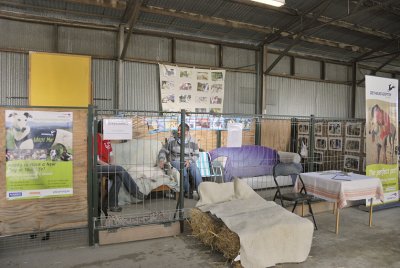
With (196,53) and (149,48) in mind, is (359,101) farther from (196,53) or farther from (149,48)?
(149,48)

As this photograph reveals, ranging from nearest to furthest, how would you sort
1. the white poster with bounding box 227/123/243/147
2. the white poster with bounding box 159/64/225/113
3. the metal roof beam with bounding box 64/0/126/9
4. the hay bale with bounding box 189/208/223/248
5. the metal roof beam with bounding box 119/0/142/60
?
1. the hay bale with bounding box 189/208/223/248
2. the white poster with bounding box 227/123/243/147
3. the metal roof beam with bounding box 119/0/142/60
4. the metal roof beam with bounding box 64/0/126/9
5. the white poster with bounding box 159/64/225/113

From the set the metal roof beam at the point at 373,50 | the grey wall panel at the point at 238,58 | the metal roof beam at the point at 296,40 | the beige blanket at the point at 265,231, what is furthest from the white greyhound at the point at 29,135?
the metal roof beam at the point at 373,50

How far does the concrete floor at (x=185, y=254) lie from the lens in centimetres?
327

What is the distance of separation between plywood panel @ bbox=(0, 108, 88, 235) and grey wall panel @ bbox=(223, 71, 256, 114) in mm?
5901

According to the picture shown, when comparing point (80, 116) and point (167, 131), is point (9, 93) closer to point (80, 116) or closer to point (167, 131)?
point (167, 131)

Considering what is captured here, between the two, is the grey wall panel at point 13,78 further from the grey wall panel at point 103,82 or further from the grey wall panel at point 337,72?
the grey wall panel at point 337,72

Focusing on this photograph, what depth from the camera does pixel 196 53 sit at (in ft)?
A: 28.7

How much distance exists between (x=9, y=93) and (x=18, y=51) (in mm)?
942

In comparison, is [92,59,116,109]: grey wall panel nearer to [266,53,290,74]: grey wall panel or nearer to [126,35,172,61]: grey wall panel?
[126,35,172,61]: grey wall panel

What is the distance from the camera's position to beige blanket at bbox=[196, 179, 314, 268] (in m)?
3.08

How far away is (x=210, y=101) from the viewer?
28.7ft

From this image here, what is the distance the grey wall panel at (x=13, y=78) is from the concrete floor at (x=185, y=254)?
4.50 m

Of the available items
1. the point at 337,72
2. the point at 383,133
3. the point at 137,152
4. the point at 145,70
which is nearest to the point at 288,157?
the point at 383,133

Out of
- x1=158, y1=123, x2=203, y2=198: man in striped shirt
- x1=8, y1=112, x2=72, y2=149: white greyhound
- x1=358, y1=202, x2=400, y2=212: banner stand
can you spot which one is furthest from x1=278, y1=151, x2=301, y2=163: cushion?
x1=8, y1=112, x2=72, y2=149: white greyhound
